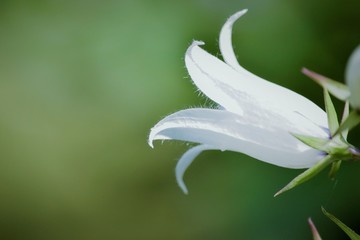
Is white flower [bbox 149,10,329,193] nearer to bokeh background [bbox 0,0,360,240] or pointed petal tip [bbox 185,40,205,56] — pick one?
pointed petal tip [bbox 185,40,205,56]

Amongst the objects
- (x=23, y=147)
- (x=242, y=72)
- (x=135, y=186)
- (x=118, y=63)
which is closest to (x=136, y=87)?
(x=118, y=63)

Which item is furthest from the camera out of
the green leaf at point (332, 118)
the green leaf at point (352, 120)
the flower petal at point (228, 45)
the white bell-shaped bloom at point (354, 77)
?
the flower petal at point (228, 45)

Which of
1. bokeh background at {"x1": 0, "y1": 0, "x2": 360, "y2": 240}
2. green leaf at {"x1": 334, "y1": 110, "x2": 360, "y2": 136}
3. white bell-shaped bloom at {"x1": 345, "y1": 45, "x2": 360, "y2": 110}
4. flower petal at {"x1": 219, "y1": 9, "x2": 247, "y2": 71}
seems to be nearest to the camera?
white bell-shaped bloom at {"x1": 345, "y1": 45, "x2": 360, "y2": 110}

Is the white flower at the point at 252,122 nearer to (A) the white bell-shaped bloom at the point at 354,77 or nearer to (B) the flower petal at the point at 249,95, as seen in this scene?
(B) the flower petal at the point at 249,95

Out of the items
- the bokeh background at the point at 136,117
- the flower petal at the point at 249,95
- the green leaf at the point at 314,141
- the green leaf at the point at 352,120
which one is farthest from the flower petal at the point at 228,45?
the bokeh background at the point at 136,117

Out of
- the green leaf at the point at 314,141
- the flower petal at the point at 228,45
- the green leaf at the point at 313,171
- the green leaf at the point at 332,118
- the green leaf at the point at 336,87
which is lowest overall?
the green leaf at the point at 313,171

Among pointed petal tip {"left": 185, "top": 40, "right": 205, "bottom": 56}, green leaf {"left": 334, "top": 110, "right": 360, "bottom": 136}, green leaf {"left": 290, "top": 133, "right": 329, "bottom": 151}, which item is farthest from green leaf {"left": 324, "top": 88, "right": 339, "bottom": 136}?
pointed petal tip {"left": 185, "top": 40, "right": 205, "bottom": 56}

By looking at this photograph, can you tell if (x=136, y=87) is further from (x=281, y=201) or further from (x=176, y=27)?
(x=281, y=201)

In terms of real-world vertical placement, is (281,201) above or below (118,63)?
below
